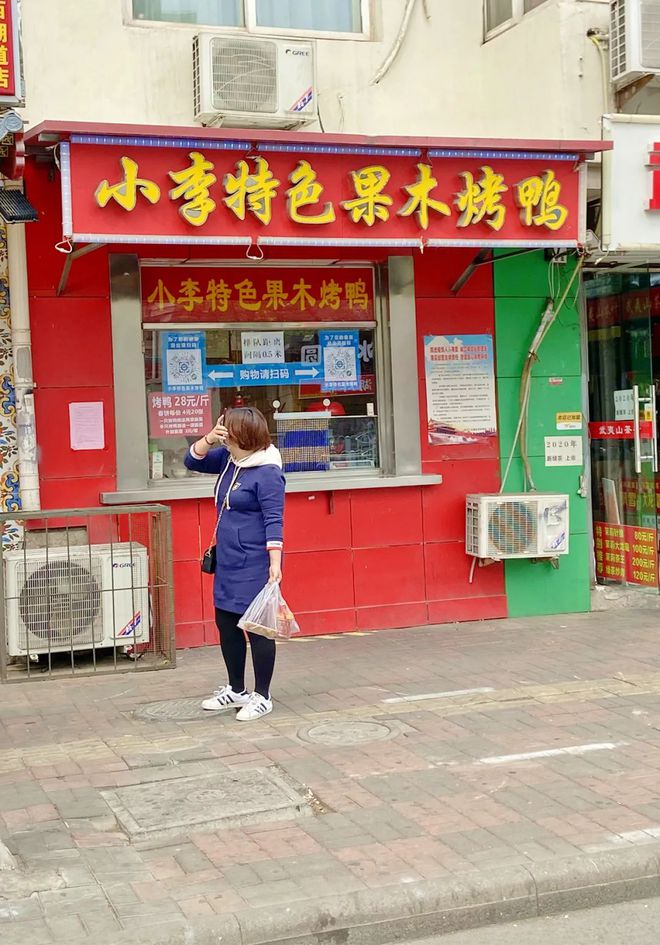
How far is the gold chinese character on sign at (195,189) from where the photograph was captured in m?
7.34

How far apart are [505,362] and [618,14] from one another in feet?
9.08

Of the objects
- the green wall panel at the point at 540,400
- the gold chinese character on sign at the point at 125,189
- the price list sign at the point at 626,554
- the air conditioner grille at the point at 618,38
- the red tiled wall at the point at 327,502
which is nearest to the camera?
the gold chinese character on sign at the point at 125,189

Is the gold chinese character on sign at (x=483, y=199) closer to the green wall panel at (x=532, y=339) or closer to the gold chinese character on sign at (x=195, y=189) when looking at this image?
the green wall panel at (x=532, y=339)

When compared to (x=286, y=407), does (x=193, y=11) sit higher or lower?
higher

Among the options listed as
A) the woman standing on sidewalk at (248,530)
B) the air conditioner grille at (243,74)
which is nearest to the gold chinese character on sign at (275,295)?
the air conditioner grille at (243,74)

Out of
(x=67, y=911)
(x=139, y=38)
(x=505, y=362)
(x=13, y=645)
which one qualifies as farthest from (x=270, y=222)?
(x=67, y=911)

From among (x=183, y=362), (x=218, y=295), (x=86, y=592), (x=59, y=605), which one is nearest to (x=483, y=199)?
(x=218, y=295)

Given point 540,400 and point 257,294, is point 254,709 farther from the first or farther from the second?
point 540,400

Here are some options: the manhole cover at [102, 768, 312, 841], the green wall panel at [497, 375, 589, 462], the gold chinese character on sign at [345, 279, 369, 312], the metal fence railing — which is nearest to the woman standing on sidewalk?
the manhole cover at [102, 768, 312, 841]

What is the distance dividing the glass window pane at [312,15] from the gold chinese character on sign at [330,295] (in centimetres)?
205

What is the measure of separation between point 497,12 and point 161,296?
373 centimetres

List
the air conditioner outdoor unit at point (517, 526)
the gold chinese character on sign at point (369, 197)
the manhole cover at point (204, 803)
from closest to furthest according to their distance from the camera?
the manhole cover at point (204, 803) < the gold chinese character on sign at point (369, 197) < the air conditioner outdoor unit at point (517, 526)

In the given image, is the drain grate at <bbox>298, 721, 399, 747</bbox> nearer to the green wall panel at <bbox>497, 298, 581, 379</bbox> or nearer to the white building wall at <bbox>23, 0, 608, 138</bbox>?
the green wall panel at <bbox>497, 298, 581, 379</bbox>

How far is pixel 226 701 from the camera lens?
266 inches
